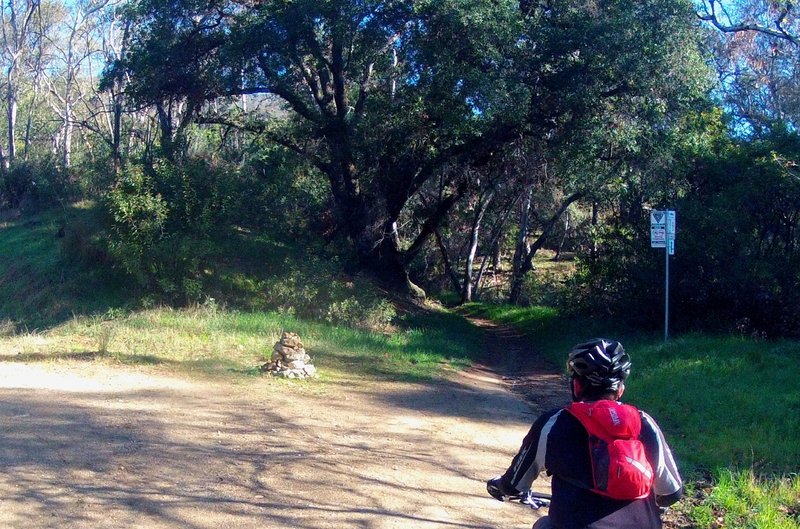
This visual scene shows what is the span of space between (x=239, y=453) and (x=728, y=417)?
5926mm

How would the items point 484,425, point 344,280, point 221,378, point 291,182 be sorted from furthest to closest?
point 291,182 < point 344,280 < point 221,378 < point 484,425

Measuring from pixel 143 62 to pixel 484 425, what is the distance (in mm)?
14511

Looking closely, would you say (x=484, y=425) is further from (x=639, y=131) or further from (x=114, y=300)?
(x=114, y=300)

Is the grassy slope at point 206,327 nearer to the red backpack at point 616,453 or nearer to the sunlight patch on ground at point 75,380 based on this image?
the sunlight patch on ground at point 75,380

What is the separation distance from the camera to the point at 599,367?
3219 mm

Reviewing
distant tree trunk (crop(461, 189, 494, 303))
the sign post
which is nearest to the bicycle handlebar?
the sign post

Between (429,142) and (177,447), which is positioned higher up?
(429,142)

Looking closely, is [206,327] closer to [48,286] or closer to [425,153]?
[48,286]

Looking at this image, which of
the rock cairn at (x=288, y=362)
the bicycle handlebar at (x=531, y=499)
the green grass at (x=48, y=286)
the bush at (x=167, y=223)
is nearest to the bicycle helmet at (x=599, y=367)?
the bicycle handlebar at (x=531, y=499)

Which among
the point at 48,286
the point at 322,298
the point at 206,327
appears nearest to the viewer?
the point at 206,327

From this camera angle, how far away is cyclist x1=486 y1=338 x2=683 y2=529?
3.07 metres

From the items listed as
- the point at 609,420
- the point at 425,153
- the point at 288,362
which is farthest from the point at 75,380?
the point at 425,153

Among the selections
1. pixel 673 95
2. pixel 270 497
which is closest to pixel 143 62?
pixel 673 95

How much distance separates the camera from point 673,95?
59.2 ft
